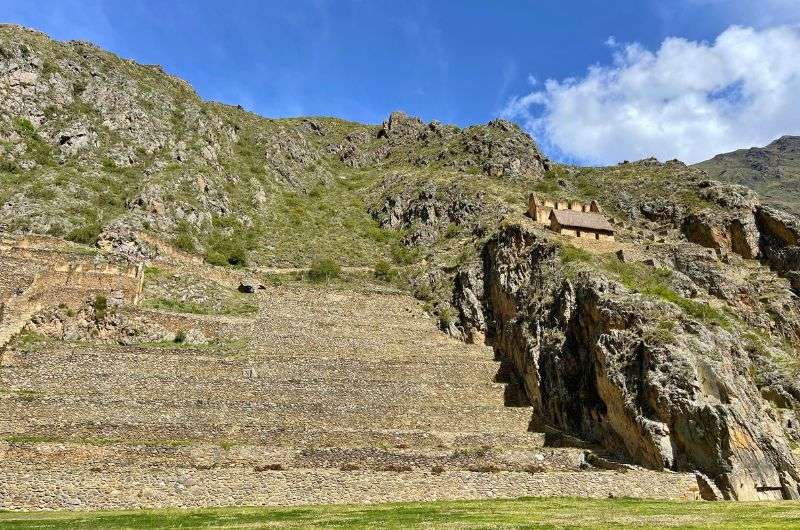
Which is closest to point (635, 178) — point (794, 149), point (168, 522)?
point (168, 522)

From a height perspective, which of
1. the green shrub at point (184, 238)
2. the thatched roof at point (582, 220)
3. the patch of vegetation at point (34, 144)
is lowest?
the green shrub at point (184, 238)

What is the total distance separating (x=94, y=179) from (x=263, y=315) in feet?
87.1

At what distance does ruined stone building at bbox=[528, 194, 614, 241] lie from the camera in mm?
41875

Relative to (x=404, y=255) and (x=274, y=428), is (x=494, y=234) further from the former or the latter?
(x=274, y=428)

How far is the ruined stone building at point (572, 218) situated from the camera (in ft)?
137

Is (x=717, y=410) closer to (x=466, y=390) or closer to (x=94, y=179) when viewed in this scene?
(x=466, y=390)

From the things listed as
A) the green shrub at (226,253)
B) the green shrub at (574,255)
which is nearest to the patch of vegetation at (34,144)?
the green shrub at (226,253)

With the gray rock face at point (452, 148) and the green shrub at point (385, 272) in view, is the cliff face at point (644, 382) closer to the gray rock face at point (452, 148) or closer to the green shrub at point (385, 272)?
the green shrub at point (385, 272)

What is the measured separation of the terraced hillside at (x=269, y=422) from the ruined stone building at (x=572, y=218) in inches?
505

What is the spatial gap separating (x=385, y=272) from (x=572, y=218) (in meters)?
15.7

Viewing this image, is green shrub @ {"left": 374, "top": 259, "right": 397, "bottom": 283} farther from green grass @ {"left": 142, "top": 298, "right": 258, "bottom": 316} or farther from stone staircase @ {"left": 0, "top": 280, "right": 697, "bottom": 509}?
stone staircase @ {"left": 0, "top": 280, "right": 697, "bottom": 509}

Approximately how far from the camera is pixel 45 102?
190 ft

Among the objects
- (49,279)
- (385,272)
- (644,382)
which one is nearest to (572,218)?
(385,272)

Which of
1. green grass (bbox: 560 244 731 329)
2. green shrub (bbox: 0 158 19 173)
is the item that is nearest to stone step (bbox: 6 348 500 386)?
green grass (bbox: 560 244 731 329)
